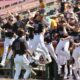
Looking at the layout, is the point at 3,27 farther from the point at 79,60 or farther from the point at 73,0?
the point at 73,0

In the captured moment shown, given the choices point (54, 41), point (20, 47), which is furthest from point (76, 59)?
point (20, 47)

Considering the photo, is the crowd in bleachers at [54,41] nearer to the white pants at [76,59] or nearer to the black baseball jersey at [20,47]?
the white pants at [76,59]

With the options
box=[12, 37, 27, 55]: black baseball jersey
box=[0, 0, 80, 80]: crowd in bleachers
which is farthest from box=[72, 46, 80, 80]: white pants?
box=[12, 37, 27, 55]: black baseball jersey

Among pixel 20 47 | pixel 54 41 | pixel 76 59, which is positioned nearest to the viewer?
pixel 20 47

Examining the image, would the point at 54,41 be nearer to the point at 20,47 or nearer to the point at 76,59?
the point at 76,59

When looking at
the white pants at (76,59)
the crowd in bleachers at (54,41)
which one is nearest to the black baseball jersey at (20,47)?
the crowd in bleachers at (54,41)

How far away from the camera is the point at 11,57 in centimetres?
1930

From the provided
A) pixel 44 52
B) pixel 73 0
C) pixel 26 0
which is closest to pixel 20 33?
pixel 44 52

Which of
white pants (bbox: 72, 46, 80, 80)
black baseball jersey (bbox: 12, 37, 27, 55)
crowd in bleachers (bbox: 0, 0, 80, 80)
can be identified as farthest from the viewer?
crowd in bleachers (bbox: 0, 0, 80, 80)

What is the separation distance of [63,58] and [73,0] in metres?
7.86

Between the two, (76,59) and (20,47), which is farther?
(76,59)

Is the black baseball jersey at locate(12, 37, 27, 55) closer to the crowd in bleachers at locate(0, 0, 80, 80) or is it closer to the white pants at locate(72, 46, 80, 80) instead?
the crowd in bleachers at locate(0, 0, 80, 80)

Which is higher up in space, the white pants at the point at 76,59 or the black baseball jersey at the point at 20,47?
the black baseball jersey at the point at 20,47

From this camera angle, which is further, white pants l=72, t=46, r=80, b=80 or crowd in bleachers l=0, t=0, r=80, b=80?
crowd in bleachers l=0, t=0, r=80, b=80
